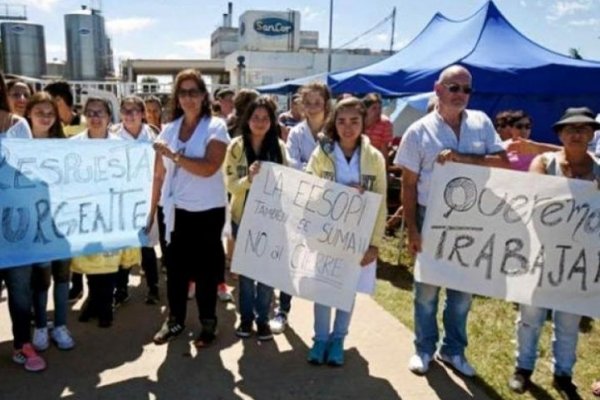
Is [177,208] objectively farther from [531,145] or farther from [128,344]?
[531,145]

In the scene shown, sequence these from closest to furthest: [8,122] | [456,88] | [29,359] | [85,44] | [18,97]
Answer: [456,88] < [8,122] < [29,359] < [18,97] < [85,44]

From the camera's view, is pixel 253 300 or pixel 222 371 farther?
pixel 253 300

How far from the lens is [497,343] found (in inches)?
161

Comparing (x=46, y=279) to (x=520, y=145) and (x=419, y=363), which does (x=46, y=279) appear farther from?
(x=520, y=145)

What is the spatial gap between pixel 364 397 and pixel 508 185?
155cm

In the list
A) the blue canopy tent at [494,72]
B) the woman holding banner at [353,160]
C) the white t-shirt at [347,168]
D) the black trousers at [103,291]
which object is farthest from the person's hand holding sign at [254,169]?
the blue canopy tent at [494,72]

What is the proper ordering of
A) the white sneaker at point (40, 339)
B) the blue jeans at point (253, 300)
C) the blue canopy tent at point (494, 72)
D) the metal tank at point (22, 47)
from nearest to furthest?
the white sneaker at point (40, 339), the blue jeans at point (253, 300), the blue canopy tent at point (494, 72), the metal tank at point (22, 47)

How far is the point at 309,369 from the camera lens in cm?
358

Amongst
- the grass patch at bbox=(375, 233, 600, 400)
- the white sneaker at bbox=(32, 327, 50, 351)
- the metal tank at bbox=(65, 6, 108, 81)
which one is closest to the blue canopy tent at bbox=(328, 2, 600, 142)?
the grass patch at bbox=(375, 233, 600, 400)

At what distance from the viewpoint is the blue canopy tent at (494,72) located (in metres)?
7.07

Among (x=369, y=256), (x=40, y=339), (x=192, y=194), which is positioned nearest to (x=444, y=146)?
(x=369, y=256)

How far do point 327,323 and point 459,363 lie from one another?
917 mm

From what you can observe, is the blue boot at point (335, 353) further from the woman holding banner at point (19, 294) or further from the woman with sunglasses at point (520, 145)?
the woman with sunglasses at point (520, 145)

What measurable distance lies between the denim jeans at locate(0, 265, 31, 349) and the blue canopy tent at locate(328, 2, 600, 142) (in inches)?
219
